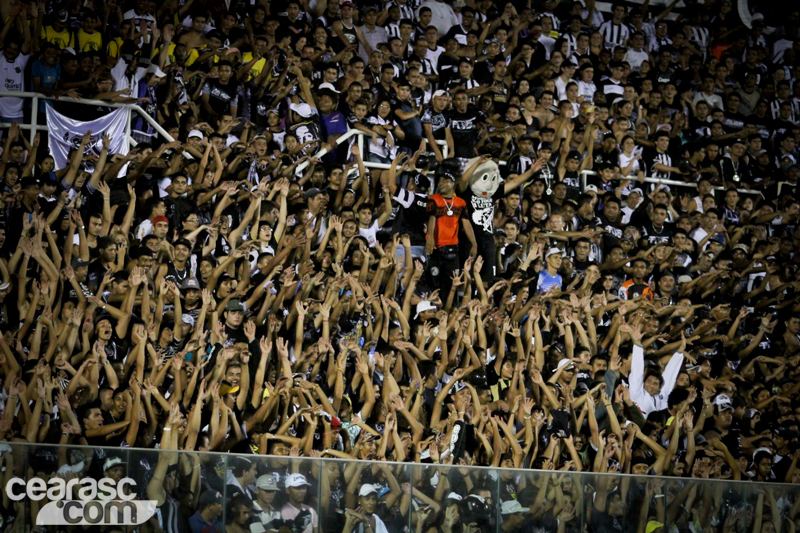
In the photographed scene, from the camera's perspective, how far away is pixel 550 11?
14711mm

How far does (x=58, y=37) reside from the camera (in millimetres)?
11281

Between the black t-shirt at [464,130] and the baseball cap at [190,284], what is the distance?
332cm

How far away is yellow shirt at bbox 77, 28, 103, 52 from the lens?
1135cm

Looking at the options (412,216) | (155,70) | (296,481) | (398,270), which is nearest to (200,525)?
(296,481)

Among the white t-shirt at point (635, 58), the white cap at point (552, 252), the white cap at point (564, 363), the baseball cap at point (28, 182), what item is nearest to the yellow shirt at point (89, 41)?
the baseball cap at point (28, 182)

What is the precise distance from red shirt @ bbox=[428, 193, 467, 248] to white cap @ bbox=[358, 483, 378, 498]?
4.56 metres

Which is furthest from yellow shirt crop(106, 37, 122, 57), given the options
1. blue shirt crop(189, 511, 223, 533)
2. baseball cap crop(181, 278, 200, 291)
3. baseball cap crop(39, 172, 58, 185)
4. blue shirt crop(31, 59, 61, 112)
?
blue shirt crop(189, 511, 223, 533)

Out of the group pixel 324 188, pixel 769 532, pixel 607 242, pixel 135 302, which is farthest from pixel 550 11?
pixel 769 532

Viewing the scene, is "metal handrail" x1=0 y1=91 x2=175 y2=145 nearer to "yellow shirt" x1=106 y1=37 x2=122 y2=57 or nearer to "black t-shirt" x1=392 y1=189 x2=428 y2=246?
"yellow shirt" x1=106 y1=37 x2=122 y2=57

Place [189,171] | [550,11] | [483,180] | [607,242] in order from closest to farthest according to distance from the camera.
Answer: [189,171], [483,180], [607,242], [550,11]

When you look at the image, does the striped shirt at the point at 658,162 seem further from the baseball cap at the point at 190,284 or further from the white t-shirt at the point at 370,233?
the baseball cap at the point at 190,284

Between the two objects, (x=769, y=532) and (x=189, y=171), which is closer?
(x=769, y=532)

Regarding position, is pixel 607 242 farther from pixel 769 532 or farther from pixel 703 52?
pixel 769 532

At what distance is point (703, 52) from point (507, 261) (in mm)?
5210
